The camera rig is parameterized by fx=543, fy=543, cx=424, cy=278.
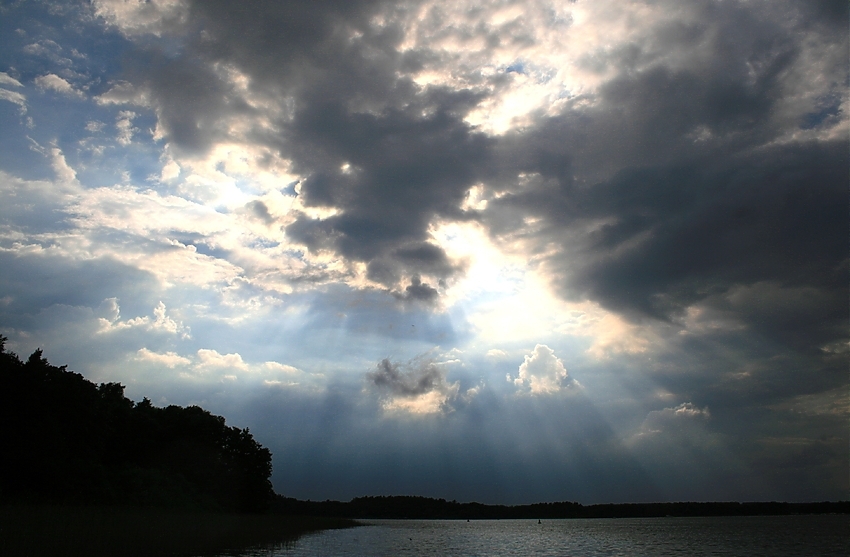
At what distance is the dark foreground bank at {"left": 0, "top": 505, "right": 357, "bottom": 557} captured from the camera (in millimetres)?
24859

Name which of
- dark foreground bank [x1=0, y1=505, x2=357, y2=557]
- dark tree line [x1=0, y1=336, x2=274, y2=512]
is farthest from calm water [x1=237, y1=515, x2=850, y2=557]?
dark tree line [x1=0, y1=336, x2=274, y2=512]

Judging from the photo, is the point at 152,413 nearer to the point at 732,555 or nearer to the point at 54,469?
the point at 54,469

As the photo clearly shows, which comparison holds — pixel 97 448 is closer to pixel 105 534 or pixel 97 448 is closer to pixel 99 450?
pixel 99 450

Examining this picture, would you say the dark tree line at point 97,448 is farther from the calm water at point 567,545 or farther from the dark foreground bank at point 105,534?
the calm water at point 567,545

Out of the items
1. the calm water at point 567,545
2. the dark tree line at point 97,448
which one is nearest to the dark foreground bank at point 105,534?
the calm water at point 567,545

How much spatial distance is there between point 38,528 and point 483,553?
38736mm

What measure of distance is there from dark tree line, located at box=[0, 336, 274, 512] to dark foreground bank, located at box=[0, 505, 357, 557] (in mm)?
12296

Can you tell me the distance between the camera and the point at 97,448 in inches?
2271

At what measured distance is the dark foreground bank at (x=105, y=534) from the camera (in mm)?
24859

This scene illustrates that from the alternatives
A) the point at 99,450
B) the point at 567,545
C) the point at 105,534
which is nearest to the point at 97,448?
the point at 99,450

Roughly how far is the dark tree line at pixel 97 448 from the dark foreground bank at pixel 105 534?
12.3 meters

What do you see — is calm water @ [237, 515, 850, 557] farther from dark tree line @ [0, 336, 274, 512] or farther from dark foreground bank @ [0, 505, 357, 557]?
dark tree line @ [0, 336, 274, 512]

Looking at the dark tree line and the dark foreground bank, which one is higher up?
the dark tree line

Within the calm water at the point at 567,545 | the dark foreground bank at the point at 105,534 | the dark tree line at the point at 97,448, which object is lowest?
the calm water at the point at 567,545
